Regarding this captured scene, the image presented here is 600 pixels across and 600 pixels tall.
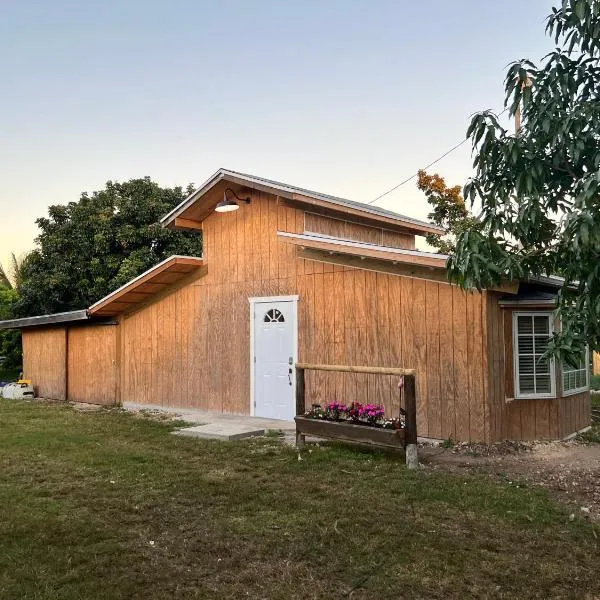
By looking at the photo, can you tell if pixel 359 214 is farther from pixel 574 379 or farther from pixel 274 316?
pixel 574 379

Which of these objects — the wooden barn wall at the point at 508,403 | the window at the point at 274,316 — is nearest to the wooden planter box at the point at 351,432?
the wooden barn wall at the point at 508,403

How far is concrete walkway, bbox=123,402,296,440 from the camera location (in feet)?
27.8

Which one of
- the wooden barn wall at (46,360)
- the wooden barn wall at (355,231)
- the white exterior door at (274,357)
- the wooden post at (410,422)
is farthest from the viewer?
the wooden barn wall at (46,360)

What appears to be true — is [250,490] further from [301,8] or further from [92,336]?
[301,8]

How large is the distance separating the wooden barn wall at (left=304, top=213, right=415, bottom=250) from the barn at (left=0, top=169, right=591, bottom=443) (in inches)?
1.3

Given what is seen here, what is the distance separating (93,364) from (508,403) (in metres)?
10.1

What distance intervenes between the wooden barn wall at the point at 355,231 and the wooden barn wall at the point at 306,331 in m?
0.38

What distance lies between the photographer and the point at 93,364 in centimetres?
1360

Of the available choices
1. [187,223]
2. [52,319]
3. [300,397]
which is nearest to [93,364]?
[52,319]

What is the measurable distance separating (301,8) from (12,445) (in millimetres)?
10856

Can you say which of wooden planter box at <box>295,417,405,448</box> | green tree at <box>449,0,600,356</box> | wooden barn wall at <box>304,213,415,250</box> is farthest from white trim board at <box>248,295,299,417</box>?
green tree at <box>449,0,600,356</box>

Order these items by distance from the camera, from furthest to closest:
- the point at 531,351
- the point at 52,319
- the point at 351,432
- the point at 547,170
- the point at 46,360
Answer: the point at 46,360 → the point at 52,319 → the point at 531,351 → the point at 351,432 → the point at 547,170

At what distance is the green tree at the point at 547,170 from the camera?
3.94m

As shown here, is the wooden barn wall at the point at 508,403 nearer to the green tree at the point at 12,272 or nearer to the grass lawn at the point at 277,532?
the grass lawn at the point at 277,532
